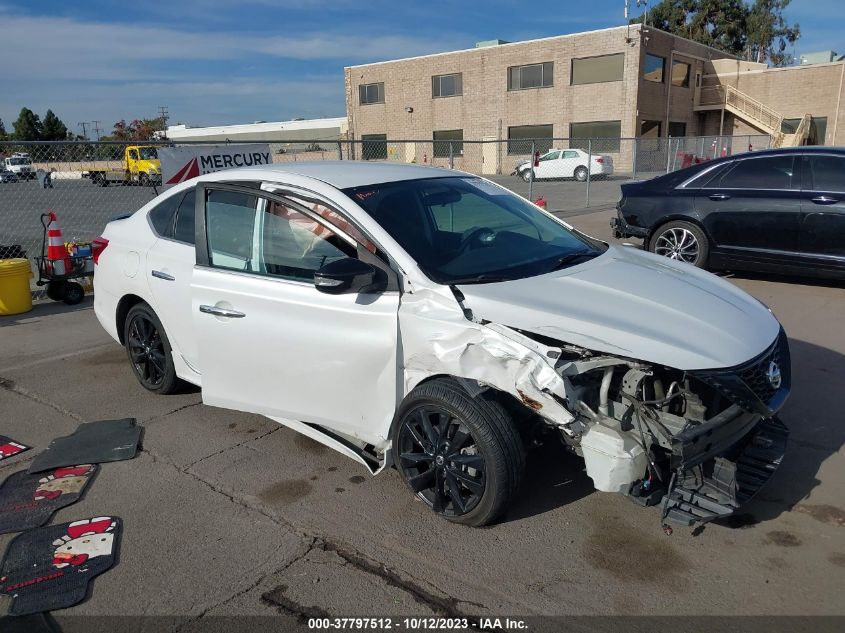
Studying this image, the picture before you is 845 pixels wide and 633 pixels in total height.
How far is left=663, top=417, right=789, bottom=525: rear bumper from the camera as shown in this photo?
2.92 m

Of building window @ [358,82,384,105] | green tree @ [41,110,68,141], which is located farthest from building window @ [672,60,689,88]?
green tree @ [41,110,68,141]

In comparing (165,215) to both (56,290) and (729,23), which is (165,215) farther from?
(729,23)

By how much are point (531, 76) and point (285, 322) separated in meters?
39.0

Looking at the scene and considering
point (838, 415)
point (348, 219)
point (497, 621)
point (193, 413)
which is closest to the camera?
point (497, 621)

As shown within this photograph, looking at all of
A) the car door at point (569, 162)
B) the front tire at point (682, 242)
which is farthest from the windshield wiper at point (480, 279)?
the car door at point (569, 162)

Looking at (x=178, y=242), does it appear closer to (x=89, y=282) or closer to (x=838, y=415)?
(x=838, y=415)

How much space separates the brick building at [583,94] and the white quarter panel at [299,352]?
1222 inches

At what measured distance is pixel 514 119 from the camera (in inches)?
1598

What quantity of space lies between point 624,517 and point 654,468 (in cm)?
62

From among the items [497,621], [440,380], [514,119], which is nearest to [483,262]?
[440,380]

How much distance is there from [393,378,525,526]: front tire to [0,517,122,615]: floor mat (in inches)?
57.8

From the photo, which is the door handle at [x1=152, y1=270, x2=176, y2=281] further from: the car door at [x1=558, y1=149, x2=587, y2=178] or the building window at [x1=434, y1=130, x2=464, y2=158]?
the building window at [x1=434, y1=130, x2=464, y2=158]

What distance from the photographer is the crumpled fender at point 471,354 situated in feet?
9.65

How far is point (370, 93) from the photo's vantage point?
1838 inches
